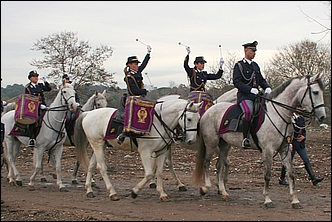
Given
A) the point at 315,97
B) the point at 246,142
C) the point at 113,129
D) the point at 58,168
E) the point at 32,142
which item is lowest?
the point at 58,168

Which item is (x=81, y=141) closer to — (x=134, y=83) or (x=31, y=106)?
(x=31, y=106)

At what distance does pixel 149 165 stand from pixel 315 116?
3264 mm

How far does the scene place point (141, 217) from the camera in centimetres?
766

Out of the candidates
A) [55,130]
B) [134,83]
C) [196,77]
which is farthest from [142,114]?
[55,130]

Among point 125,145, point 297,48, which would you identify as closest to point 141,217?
point 125,145

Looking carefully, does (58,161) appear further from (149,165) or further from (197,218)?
(197,218)

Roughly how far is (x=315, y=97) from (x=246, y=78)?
1.58 m

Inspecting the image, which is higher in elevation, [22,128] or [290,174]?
[22,128]

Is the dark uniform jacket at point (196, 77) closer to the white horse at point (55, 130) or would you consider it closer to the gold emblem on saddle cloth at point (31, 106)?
the white horse at point (55, 130)

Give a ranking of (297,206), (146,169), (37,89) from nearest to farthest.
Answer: (297,206) → (146,169) → (37,89)

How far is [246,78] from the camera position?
914 cm

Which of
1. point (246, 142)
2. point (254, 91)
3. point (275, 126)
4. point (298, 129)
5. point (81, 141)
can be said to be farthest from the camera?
point (81, 141)

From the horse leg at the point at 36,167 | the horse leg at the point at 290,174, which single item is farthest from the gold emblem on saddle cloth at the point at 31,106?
the horse leg at the point at 290,174

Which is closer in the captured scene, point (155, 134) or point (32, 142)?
point (155, 134)
